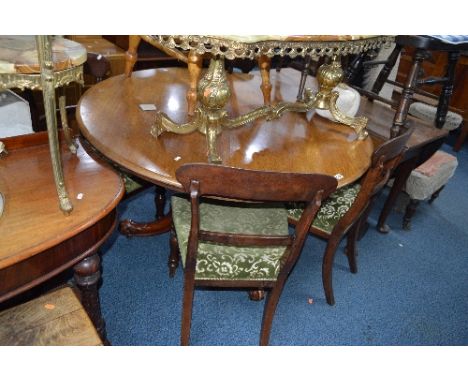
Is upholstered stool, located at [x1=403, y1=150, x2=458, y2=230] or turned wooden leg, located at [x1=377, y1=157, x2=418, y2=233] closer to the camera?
turned wooden leg, located at [x1=377, y1=157, x2=418, y2=233]

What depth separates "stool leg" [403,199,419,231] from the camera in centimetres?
255

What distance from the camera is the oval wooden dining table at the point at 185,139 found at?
133 centimetres

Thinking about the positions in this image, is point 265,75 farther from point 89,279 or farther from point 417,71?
point 89,279

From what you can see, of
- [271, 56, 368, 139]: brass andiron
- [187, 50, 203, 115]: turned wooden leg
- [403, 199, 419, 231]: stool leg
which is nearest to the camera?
[187, 50, 203, 115]: turned wooden leg

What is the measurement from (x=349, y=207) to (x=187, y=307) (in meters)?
0.83

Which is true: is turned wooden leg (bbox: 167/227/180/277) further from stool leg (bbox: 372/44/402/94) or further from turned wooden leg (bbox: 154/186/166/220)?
stool leg (bbox: 372/44/402/94)

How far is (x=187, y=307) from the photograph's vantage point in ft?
4.83

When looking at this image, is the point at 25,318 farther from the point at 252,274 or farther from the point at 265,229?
the point at 265,229

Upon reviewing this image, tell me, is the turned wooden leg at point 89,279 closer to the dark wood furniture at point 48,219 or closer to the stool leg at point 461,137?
the dark wood furniture at point 48,219

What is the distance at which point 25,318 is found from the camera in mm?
1069

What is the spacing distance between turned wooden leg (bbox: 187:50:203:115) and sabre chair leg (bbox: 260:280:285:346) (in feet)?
2.74

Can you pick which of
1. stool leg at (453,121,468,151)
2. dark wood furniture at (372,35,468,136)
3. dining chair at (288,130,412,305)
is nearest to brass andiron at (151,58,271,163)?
dining chair at (288,130,412,305)

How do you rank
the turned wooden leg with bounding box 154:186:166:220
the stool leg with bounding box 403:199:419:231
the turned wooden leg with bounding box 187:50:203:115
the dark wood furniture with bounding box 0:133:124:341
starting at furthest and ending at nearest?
the stool leg with bounding box 403:199:419:231 → the turned wooden leg with bounding box 154:186:166:220 → the turned wooden leg with bounding box 187:50:203:115 → the dark wood furniture with bounding box 0:133:124:341
